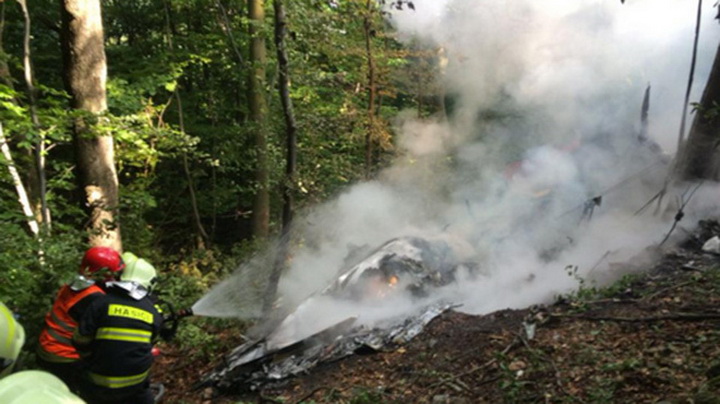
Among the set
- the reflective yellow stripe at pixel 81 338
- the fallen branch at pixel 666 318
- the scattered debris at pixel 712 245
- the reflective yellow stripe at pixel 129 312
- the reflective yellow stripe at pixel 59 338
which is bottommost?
the fallen branch at pixel 666 318

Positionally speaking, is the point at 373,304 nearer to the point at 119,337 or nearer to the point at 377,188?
the point at 119,337

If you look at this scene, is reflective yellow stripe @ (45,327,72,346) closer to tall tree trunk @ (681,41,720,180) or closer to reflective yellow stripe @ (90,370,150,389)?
reflective yellow stripe @ (90,370,150,389)

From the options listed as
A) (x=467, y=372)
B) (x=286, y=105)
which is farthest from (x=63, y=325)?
(x=286, y=105)

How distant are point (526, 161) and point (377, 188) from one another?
4.14 metres

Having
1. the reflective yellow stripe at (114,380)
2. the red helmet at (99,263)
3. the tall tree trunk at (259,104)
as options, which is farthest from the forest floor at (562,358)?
the tall tree trunk at (259,104)

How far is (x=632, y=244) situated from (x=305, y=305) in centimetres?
581

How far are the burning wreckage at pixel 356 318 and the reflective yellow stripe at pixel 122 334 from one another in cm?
226

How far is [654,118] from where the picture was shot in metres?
11.9

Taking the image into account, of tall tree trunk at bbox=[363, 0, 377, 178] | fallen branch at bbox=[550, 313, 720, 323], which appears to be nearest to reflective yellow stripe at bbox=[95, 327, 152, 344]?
fallen branch at bbox=[550, 313, 720, 323]

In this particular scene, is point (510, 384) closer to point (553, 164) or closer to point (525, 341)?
point (525, 341)

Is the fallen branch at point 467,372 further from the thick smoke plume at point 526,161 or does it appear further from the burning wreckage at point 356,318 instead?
the thick smoke plume at point 526,161

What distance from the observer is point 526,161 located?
11.8 meters

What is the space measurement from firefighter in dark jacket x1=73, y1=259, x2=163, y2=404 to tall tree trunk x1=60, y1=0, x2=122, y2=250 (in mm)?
2127

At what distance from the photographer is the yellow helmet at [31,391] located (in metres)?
1.32
